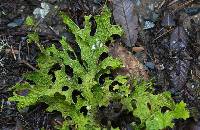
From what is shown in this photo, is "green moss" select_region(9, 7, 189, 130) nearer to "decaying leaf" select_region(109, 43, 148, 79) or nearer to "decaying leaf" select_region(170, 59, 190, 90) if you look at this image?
"decaying leaf" select_region(109, 43, 148, 79)

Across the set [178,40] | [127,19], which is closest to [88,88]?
[127,19]

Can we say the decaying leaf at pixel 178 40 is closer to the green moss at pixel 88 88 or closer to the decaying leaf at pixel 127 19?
the decaying leaf at pixel 127 19

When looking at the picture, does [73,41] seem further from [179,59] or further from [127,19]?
[179,59]

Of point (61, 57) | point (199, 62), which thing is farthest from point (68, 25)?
point (199, 62)

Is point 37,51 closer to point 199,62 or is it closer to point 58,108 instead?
point 58,108

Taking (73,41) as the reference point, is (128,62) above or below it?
below

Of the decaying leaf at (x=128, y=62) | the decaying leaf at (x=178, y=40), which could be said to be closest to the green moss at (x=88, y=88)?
the decaying leaf at (x=128, y=62)
